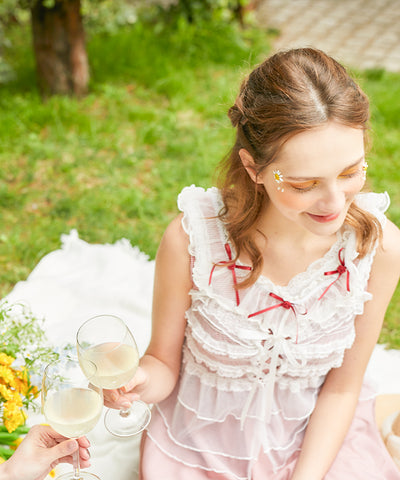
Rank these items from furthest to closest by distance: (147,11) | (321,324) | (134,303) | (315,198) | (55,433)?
(147,11) → (134,303) → (321,324) → (55,433) → (315,198)

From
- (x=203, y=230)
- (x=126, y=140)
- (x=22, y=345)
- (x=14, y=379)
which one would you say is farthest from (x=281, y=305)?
(x=126, y=140)

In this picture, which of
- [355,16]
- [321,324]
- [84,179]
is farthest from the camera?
[355,16]

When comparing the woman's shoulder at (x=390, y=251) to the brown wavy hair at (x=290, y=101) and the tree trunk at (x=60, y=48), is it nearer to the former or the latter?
the brown wavy hair at (x=290, y=101)

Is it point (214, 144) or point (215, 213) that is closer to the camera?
point (215, 213)

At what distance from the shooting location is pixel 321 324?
2207 mm

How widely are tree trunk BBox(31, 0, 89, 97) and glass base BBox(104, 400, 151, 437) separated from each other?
3.90 metres

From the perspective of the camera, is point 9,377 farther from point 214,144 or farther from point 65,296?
point 214,144

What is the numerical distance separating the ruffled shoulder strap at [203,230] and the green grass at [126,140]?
192 cm

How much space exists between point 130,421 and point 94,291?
1.52 metres

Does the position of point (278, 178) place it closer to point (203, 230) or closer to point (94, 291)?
point (203, 230)

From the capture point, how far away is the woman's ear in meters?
2.01

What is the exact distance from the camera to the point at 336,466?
2312 millimetres

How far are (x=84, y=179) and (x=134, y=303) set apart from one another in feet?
5.04

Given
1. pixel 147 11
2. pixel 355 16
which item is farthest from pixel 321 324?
pixel 355 16
